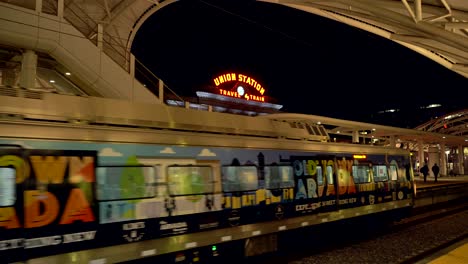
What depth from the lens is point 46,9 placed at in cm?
1495

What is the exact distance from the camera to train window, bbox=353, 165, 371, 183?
12664 millimetres

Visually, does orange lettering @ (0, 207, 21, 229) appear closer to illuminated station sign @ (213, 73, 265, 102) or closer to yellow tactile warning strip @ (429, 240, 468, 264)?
yellow tactile warning strip @ (429, 240, 468, 264)

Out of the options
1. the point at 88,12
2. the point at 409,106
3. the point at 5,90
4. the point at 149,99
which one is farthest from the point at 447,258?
the point at 409,106

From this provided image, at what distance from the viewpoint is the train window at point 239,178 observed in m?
8.76

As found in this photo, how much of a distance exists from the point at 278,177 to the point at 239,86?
2785 cm

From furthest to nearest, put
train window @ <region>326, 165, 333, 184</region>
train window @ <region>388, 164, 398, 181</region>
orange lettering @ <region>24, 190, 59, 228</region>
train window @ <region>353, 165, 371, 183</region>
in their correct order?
train window @ <region>388, 164, 398, 181</region> < train window @ <region>353, 165, 371, 183</region> < train window @ <region>326, 165, 333, 184</region> < orange lettering @ <region>24, 190, 59, 228</region>

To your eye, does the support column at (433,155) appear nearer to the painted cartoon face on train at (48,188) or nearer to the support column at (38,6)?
the support column at (38,6)

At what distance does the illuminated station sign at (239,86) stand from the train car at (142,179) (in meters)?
24.8

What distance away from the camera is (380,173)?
14.0 m

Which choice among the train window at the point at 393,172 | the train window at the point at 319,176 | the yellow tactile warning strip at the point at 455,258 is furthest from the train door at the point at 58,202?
the train window at the point at 393,172

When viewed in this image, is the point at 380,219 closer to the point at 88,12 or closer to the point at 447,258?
the point at 447,258

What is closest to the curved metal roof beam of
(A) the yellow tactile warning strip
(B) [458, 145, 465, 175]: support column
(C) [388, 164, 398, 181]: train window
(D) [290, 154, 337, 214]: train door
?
(C) [388, 164, 398, 181]: train window

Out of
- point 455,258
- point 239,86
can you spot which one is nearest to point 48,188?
point 455,258

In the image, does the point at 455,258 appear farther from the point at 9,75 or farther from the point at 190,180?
the point at 9,75
